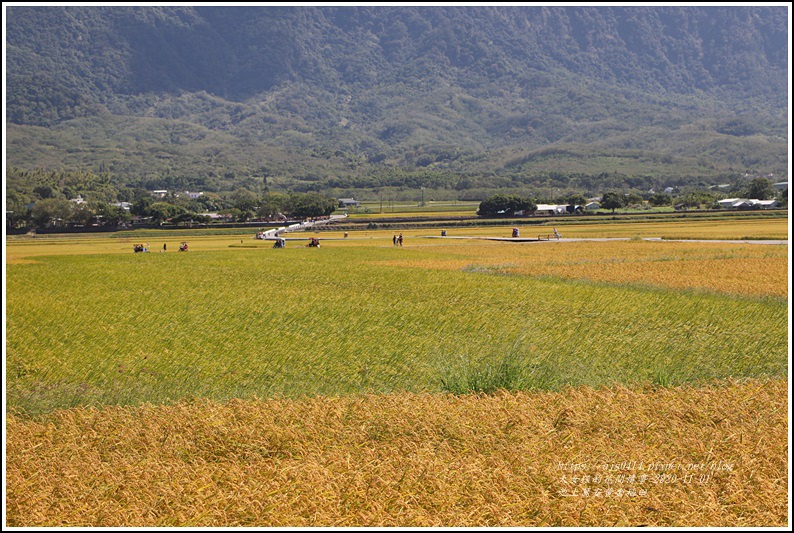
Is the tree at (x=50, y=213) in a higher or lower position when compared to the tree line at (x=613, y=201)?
higher

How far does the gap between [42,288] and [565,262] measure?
2708 cm

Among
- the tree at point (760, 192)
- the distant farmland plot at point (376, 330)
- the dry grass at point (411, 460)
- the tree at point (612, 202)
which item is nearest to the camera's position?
the dry grass at point (411, 460)

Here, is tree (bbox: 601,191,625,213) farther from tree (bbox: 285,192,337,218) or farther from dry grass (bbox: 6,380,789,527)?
dry grass (bbox: 6,380,789,527)

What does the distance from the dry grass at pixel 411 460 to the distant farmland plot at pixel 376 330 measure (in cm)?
203

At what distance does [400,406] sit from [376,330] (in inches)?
345

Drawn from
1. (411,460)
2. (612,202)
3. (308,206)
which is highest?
(411,460)

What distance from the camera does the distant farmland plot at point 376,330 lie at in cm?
1501

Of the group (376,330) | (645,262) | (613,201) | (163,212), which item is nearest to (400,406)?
(376,330)

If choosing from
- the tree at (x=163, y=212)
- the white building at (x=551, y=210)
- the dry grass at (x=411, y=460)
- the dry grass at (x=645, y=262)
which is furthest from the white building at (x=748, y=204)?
the dry grass at (x=411, y=460)

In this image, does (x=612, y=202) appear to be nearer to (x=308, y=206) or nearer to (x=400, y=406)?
(x=308, y=206)

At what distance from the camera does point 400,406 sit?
12.1 m

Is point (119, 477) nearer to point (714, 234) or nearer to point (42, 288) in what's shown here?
point (42, 288)

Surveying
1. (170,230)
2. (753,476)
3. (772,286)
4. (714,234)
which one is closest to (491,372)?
(753,476)

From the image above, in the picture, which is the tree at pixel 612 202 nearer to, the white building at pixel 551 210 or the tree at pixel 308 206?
the white building at pixel 551 210
